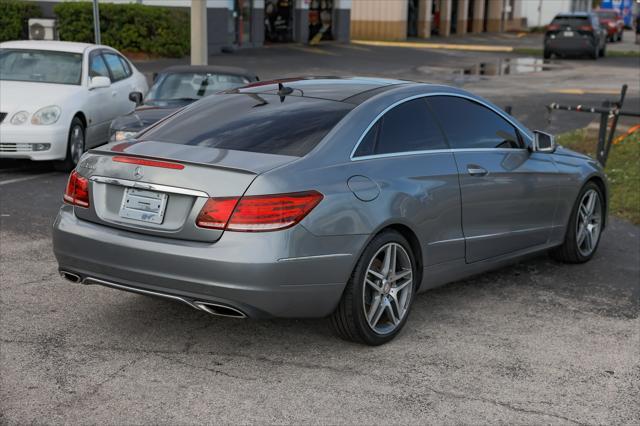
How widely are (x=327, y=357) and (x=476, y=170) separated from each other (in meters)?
1.74

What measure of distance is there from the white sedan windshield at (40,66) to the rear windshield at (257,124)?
21.1ft

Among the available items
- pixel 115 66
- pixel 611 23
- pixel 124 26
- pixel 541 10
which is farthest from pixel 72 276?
pixel 541 10

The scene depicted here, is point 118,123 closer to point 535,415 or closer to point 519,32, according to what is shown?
point 535,415

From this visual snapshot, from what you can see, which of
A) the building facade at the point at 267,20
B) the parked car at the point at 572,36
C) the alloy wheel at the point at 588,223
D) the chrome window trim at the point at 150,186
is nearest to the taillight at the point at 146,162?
the chrome window trim at the point at 150,186

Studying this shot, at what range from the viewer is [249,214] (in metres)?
5.00

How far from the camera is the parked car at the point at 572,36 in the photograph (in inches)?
1411

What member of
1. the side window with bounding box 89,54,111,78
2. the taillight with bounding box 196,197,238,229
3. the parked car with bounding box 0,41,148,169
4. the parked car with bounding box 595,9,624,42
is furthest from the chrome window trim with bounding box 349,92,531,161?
the parked car with bounding box 595,9,624,42

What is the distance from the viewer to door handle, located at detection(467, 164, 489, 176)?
6.35m

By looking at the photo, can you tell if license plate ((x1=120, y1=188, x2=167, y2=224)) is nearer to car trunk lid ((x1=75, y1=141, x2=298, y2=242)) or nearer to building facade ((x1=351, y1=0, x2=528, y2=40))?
car trunk lid ((x1=75, y1=141, x2=298, y2=242))

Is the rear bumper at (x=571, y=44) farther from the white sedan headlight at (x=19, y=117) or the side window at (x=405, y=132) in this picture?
the side window at (x=405, y=132)

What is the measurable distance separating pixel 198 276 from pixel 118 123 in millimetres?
5998

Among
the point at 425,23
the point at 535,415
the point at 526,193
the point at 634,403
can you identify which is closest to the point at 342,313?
the point at 535,415

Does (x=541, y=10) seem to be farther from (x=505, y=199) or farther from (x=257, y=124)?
(x=257, y=124)

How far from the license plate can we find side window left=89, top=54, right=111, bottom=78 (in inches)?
296
